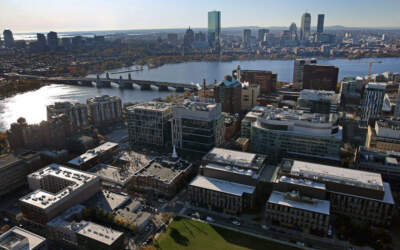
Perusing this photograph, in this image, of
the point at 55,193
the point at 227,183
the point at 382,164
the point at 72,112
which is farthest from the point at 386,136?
the point at 72,112

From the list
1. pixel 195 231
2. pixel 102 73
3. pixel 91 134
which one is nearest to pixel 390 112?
pixel 195 231

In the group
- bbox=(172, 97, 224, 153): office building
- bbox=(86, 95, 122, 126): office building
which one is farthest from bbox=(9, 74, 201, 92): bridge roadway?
bbox=(172, 97, 224, 153): office building

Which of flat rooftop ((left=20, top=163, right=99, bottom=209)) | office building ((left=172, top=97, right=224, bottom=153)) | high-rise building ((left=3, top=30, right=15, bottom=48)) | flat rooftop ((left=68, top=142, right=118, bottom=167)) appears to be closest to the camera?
flat rooftop ((left=20, top=163, right=99, bottom=209))

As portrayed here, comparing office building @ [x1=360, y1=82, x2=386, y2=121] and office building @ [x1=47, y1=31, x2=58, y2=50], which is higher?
office building @ [x1=47, y1=31, x2=58, y2=50]

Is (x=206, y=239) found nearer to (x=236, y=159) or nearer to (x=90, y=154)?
(x=236, y=159)

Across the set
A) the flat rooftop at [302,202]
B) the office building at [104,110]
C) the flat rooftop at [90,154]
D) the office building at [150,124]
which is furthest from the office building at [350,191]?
the office building at [104,110]

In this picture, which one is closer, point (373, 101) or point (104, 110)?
point (104, 110)

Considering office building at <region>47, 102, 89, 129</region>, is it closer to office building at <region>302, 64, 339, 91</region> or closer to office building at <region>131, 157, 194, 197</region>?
office building at <region>131, 157, 194, 197</region>
